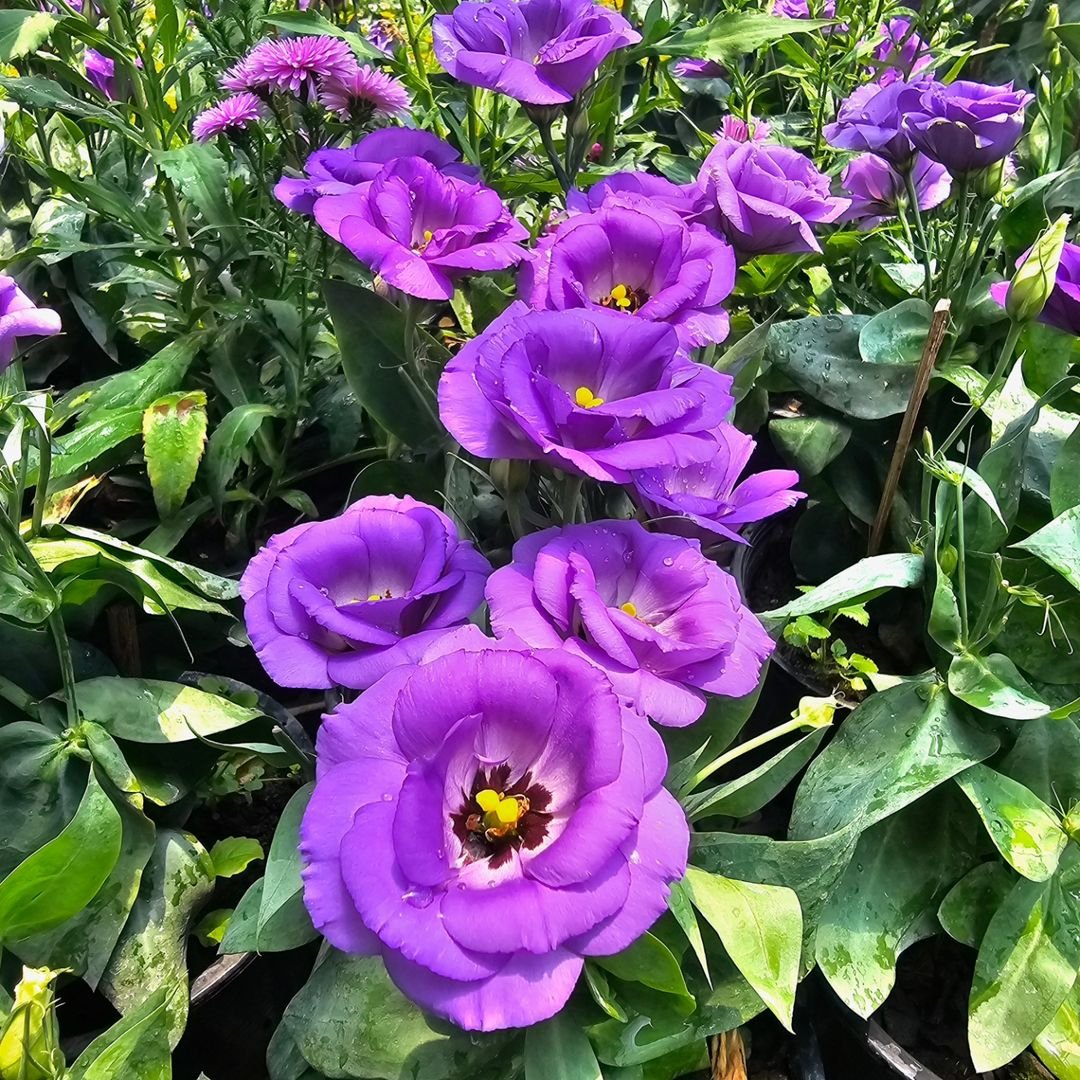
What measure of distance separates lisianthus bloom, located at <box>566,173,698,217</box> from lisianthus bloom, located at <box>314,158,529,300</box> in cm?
7

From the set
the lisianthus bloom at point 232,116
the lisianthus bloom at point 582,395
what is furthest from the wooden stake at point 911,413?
the lisianthus bloom at point 232,116

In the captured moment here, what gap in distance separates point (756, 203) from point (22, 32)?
62 centimetres

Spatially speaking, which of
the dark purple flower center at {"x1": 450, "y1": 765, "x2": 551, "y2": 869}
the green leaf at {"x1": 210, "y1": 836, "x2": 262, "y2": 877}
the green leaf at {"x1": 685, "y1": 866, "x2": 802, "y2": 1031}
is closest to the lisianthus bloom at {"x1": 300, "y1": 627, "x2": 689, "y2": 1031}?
the dark purple flower center at {"x1": 450, "y1": 765, "x2": 551, "y2": 869}

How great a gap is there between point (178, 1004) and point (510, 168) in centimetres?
100

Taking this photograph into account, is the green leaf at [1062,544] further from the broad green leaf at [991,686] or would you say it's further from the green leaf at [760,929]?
the green leaf at [760,929]

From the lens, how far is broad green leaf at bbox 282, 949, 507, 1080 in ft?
1.58

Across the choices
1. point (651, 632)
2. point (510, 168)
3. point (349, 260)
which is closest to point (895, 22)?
point (510, 168)

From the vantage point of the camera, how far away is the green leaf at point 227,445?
2.76ft

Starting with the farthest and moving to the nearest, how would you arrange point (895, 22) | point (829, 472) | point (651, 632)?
point (895, 22), point (829, 472), point (651, 632)

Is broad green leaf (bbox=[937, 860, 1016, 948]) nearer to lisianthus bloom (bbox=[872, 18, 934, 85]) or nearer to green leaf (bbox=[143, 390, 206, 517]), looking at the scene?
green leaf (bbox=[143, 390, 206, 517])

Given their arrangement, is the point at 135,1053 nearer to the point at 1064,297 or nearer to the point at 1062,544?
the point at 1062,544

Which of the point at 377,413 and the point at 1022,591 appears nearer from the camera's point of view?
the point at 1022,591

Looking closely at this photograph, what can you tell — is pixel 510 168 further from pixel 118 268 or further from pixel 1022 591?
pixel 1022 591

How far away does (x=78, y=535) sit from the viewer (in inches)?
28.8
